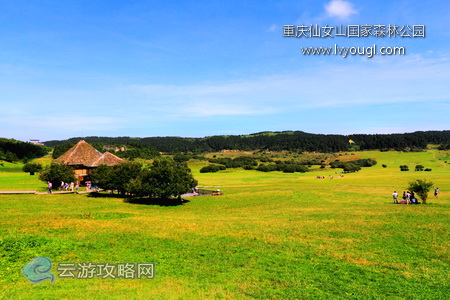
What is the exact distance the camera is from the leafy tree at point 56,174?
46781 millimetres

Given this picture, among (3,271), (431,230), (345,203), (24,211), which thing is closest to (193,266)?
(3,271)

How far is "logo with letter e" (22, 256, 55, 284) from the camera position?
12.8 meters

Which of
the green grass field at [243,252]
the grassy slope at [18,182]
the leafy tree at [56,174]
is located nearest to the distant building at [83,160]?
the grassy slope at [18,182]

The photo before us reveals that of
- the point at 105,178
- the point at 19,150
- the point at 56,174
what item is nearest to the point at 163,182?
the point at 105,178

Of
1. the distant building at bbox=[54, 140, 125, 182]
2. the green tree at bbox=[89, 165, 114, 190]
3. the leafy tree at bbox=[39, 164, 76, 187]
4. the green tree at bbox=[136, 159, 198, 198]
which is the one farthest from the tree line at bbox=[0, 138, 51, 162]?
the green tree at bbox=[136, 159, 198, 198]

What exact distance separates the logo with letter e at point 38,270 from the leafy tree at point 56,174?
120ft

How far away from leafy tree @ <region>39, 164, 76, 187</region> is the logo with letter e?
36659mm

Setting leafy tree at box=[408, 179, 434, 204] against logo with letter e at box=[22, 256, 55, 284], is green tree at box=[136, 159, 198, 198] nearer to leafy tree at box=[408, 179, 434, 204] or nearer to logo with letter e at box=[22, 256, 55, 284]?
logo with letter e at box=[22, 256, 55, 284]

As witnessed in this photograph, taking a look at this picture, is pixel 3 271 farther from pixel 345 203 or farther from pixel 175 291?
pixel 345 203

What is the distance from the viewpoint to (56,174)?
46.7m

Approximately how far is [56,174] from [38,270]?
1496 inches

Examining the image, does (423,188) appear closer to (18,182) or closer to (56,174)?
(56,174)

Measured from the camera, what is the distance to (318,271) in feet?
47.8

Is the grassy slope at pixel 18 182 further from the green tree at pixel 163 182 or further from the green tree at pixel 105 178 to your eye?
the green tree at pixel 163 182
